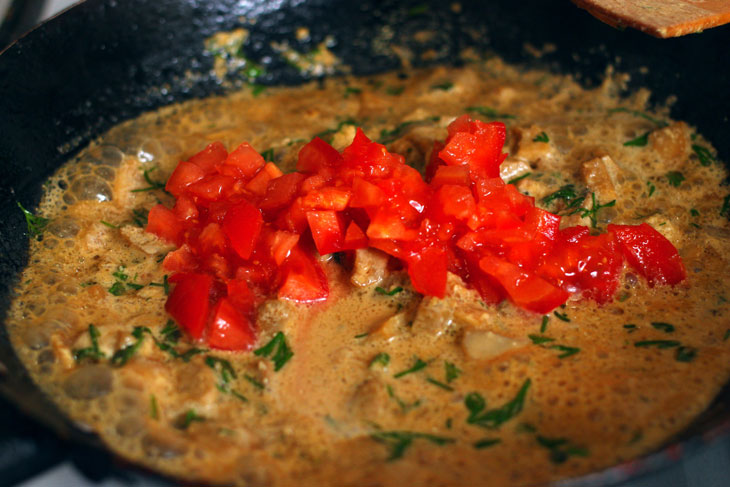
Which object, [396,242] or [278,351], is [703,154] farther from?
[278,351]

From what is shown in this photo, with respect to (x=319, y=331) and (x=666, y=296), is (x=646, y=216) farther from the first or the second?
(x=319, y=331)

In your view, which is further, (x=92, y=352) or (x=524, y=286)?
(x=524, y=286)

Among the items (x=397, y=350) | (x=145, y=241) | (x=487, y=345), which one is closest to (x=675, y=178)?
(x=487, y=345)

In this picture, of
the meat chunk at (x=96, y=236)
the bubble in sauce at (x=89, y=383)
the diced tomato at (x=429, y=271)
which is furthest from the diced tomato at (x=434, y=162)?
the bubble in sauce at (x=89, y=383)

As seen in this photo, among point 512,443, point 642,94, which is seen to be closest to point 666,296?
point 512,443

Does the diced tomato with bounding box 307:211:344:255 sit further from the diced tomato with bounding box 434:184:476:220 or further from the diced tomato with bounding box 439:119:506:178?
the diced tomato with bounding box 439:119:506:178
